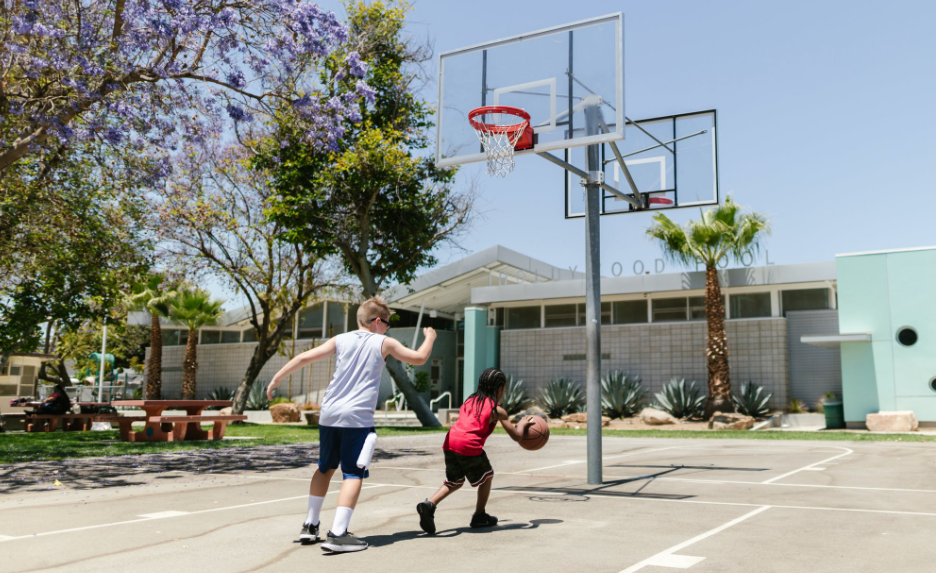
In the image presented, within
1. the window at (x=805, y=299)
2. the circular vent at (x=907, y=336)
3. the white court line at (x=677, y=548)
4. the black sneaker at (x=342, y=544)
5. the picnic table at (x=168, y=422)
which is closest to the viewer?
the white court line at (x=677, y=548)

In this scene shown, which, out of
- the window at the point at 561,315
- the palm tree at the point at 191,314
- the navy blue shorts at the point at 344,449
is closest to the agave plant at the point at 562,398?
the window at the point at 561,315

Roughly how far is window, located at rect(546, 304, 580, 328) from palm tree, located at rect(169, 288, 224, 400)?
15585mm

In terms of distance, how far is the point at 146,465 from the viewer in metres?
10.6

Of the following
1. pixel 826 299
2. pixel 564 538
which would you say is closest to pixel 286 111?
pixel 564 538

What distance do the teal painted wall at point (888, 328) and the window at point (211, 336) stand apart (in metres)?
31.0

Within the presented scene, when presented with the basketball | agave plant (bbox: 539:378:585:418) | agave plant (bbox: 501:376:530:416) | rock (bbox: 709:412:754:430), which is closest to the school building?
agave plant (bbox: 501:376:530:416)

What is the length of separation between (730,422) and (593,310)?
15.6m

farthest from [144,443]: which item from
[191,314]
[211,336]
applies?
[211,336]

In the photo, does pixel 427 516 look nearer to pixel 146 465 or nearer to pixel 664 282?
pixel 146 465

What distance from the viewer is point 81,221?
49.9 ft

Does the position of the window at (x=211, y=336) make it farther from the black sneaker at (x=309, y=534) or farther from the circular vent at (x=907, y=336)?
the black sneaker at (x=309, y=534)

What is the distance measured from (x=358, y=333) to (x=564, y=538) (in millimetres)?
2137

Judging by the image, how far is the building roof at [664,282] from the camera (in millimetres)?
24828

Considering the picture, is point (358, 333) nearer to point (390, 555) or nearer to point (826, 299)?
point (390, 555)
